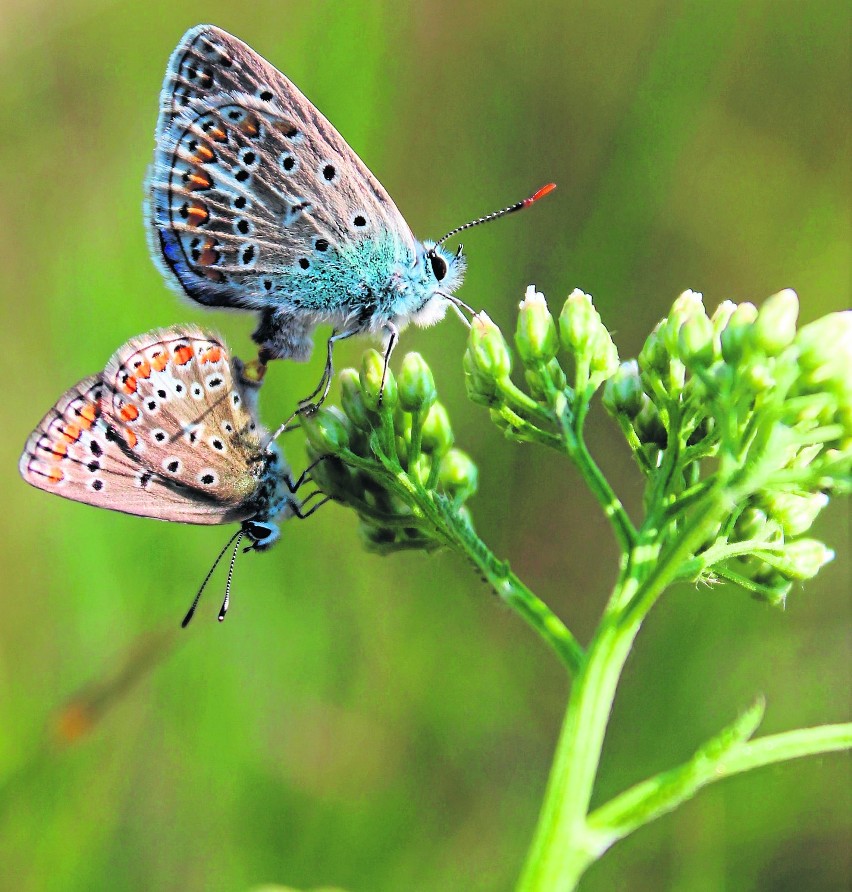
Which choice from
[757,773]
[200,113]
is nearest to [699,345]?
[200,113]

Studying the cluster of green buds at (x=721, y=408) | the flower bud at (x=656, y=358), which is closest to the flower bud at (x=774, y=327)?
the cluster of green buds at (x=721, y=408)

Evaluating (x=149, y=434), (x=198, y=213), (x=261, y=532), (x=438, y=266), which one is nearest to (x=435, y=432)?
(x=261, y=532)

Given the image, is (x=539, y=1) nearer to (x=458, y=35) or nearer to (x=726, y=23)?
(x=458, y=35)

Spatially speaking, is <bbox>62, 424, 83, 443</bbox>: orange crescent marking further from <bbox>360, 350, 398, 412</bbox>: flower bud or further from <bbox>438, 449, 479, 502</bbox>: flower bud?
<bbox>438, 449, 479, 502</bbox>: flower bud

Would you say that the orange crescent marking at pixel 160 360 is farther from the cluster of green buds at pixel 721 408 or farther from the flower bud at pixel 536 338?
the flower bud at pixel 536 338

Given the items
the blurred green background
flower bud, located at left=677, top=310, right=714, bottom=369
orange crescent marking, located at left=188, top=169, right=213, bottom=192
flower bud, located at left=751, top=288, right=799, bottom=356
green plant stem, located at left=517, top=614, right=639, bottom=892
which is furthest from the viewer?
the blurred green background

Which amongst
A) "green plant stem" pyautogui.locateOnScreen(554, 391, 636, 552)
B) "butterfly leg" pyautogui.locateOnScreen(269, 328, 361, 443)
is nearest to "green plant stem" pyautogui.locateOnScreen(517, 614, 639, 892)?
"green plant stem" pyautogui.locateOnScreen(554, 391, 636, 552)

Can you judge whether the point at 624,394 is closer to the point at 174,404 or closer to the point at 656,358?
the point at 656,358
